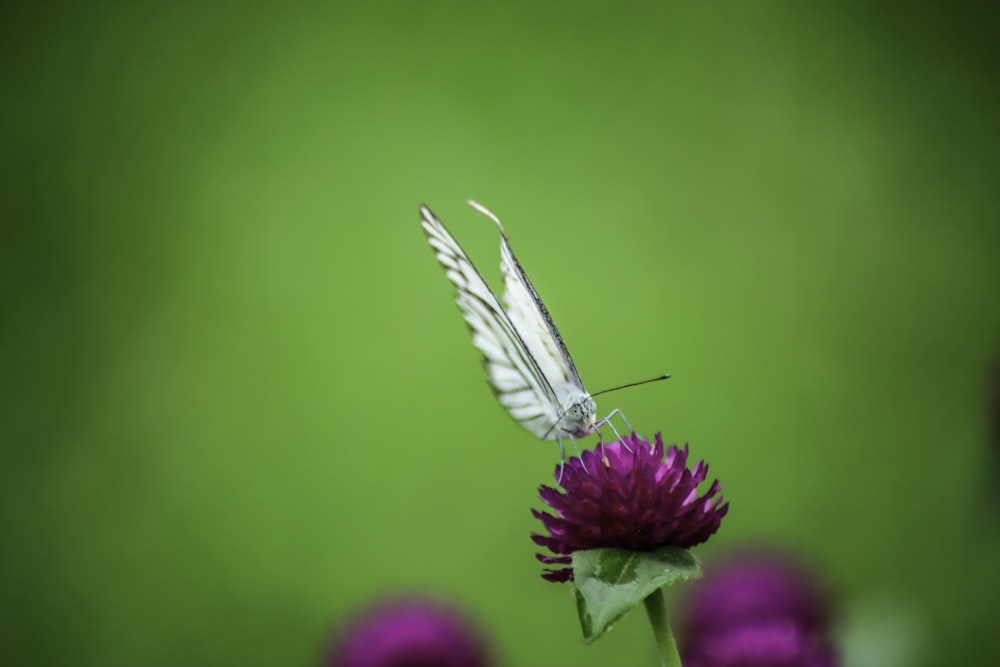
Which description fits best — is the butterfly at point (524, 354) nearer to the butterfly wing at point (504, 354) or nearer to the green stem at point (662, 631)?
the butterfly wing at point (504, 354)

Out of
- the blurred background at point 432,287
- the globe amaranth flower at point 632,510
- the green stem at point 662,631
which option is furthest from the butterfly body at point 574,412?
the blurred background at point 432,287

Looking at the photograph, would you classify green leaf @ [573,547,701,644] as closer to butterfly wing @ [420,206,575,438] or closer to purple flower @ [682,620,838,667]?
purple flower @ [682,620,838,667]

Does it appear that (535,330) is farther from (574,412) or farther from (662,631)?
(662,631)


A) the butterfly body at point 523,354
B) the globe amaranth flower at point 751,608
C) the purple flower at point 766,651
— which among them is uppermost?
the butterfly body at point 523,354

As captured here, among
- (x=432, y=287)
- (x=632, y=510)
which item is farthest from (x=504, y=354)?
(x=432, y=287)

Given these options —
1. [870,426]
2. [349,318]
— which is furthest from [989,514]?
[349,318]

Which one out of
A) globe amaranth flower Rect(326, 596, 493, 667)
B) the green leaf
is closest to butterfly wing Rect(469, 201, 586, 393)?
the green leaf
